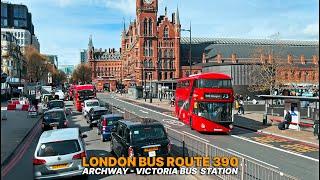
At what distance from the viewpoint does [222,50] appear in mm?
131000

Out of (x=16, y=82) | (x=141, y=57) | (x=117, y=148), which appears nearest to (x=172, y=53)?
(x=141, y=57)

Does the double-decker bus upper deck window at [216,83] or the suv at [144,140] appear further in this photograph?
the double-decker bus upper deck window at [216,83]

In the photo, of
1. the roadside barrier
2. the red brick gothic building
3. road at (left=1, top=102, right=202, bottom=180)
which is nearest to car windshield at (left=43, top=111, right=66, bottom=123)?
road at (left=1, top=102, right=202, bottom=180)

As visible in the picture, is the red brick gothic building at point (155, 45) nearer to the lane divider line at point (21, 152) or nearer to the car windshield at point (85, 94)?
the car windshield at point (85, 94)

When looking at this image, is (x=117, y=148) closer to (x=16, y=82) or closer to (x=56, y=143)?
(x=56, y=143)

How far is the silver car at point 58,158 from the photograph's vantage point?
470 inches

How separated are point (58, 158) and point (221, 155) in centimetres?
493

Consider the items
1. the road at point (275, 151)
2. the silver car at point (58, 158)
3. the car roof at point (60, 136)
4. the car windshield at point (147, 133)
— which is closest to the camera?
the silver car at point (58, 158)

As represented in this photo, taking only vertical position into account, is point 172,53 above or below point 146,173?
above

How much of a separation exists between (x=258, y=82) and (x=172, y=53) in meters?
57.7

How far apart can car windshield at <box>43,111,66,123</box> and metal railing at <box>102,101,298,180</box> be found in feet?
36.8

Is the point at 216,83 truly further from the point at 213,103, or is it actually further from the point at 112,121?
the point at 112,121

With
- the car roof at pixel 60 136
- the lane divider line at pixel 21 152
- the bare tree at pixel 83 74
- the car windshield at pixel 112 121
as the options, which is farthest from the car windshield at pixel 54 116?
the bare tree at pixel 83 74

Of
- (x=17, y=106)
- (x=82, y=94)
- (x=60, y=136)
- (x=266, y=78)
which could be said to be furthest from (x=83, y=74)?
(x=60, y=136)
